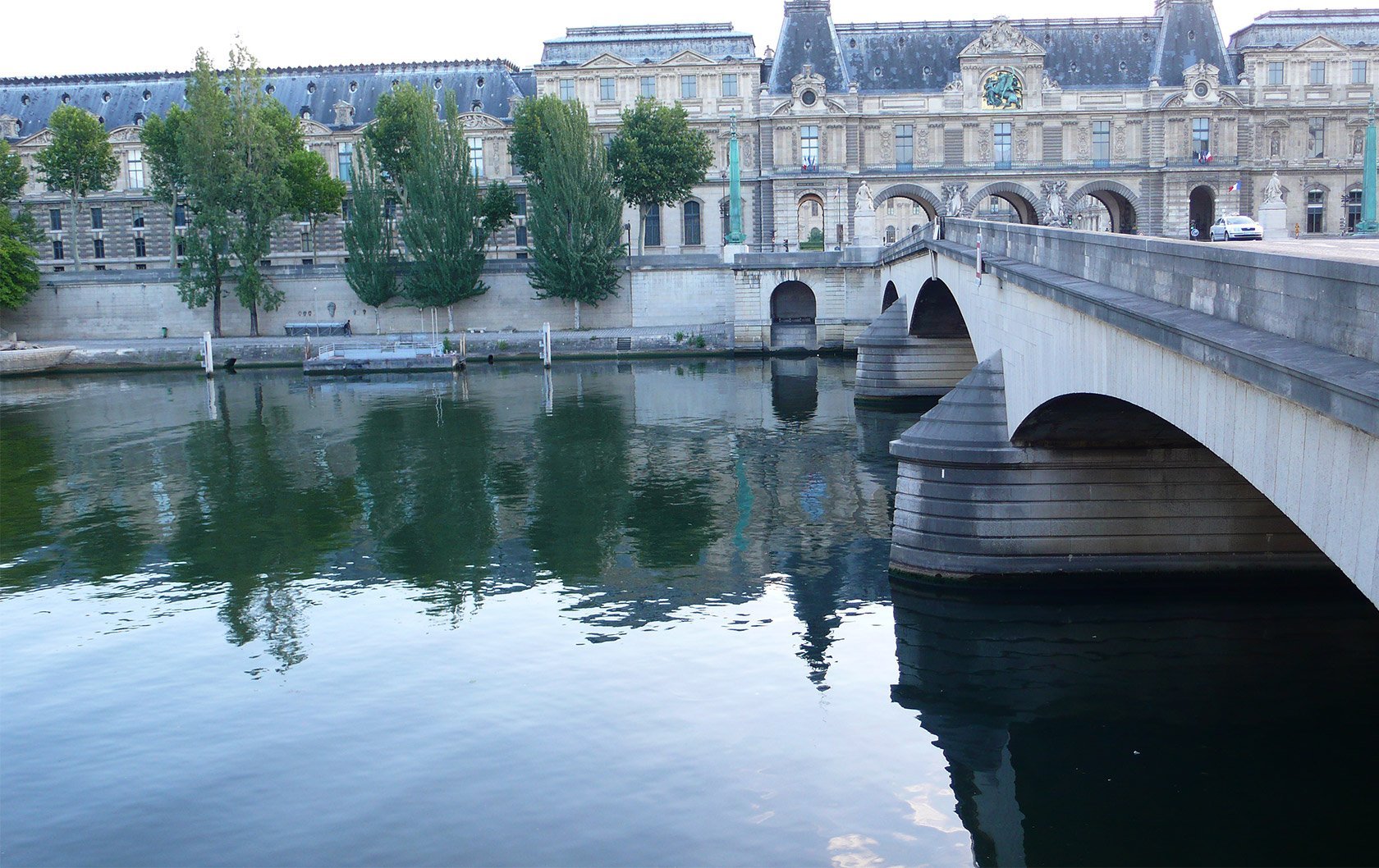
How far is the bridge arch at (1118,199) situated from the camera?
95188mm

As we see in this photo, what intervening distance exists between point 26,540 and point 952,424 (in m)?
23.4

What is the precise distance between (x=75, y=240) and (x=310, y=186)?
2032 centimetres

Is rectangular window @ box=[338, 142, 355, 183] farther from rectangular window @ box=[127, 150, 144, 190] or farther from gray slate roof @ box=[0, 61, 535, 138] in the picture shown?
rectangular window @ box=[127, 150, 144, 190]

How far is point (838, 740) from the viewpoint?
19.0 m

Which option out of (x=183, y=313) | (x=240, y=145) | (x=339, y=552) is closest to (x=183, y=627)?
(x=339, y=552)

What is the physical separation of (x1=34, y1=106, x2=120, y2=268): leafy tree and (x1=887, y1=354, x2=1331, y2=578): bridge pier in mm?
83837

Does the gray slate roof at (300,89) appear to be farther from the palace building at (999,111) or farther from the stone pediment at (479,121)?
the palace building at (999,111)

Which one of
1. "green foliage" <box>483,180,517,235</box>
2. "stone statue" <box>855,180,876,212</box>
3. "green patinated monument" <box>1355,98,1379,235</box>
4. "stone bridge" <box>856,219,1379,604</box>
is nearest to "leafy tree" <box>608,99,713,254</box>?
"green foliage" <box>483,180,517,235</box>

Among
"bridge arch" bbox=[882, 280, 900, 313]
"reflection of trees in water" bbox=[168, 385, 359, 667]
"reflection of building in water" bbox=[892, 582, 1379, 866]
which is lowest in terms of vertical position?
"reflection of building in water" bbox=[892, 582, 1379, 866]

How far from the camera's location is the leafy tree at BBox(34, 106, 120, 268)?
→ 92000mm

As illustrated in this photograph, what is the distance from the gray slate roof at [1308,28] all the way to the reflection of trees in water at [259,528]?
76585 millimetres

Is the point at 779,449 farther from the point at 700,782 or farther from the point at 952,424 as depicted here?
the point at 700,782

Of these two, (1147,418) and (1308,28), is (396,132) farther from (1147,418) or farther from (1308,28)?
(1147,418)

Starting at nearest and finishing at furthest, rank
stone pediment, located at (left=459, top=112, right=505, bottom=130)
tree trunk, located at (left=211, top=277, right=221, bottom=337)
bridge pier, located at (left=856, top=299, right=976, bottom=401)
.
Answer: bridge pier, located at (left=856, top=299, right=976, bottom=401)
tree trunk, located at (left=211, top=277, right=221, bottom=337)
stone pediment, located at (left=459, top=112, right=505, bottom=130)
